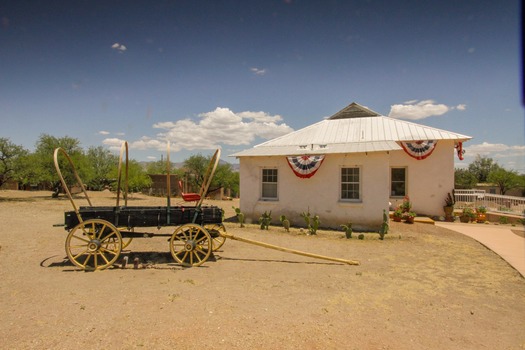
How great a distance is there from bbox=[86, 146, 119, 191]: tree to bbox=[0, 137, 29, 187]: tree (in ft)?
28.0

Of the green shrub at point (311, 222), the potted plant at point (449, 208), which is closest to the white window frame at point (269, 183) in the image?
the green shrub at point (311, 222)

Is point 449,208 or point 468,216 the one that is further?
point 468,216

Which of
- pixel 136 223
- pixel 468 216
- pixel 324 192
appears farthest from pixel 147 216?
pixel 468 216

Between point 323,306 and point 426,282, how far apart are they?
8.22 ft

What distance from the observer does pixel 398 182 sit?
13930mm

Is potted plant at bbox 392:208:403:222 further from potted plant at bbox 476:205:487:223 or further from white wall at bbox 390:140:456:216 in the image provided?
potted plant at bbox 476:205:487:223

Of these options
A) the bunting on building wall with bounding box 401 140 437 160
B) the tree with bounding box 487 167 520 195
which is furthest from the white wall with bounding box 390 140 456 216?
the tree with bounding box 487 167 520 195

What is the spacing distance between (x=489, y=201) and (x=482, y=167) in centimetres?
4485

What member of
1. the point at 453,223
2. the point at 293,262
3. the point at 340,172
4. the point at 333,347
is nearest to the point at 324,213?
the point at 340,172

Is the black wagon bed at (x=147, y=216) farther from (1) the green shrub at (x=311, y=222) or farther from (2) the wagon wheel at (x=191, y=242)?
(1) the green shrub at (x=311, y=222)

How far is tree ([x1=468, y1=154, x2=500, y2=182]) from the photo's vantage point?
4925 cm

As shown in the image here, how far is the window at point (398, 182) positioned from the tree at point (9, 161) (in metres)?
24.2

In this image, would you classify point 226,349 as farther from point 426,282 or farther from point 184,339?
point 426,282

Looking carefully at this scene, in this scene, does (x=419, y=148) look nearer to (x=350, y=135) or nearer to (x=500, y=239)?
(x=350, y=135)
